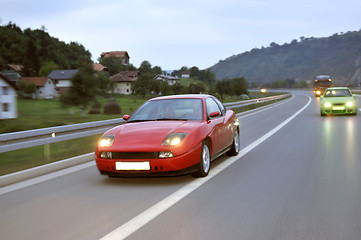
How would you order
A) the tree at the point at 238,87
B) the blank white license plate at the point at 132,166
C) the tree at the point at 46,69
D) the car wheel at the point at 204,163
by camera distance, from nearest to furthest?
the blank white license plate at the point at 132,166, the car wheel at the point at 204,163, the tree at the point at 238,87, the tree at the point at 46,69

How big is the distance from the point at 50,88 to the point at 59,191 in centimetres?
11714

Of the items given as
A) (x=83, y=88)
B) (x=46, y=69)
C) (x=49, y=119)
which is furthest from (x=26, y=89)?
(x=83, y=88)

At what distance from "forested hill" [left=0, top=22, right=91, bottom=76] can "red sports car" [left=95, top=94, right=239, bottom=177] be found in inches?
4631

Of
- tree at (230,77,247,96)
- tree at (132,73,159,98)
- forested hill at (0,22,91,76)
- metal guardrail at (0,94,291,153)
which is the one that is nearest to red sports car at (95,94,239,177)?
metal guardrail at (0,94,291,153)

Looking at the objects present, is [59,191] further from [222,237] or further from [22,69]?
[22,69]

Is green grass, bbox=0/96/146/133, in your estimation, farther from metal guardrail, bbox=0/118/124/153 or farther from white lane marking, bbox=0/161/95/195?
white lane marking, bbox=0/161/95/195

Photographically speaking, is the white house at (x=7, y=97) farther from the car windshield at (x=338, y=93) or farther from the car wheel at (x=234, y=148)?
the car wheel at (x=234, y=148)

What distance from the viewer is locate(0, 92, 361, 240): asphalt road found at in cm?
421

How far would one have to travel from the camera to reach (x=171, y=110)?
8.02 m

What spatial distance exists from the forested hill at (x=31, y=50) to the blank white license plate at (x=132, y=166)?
390 feet

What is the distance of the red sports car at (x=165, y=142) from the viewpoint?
6.39 meters

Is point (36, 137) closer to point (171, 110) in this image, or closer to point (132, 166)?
point (171, 110)

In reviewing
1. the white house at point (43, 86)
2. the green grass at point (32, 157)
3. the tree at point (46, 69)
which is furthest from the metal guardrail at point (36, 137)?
the tree at point (46, 69)

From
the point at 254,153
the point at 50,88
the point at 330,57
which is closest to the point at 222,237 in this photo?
the point at 254,153
